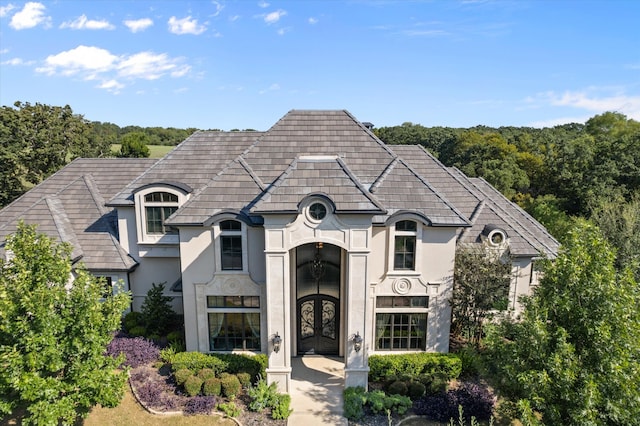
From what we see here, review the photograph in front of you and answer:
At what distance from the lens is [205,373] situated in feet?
47.7

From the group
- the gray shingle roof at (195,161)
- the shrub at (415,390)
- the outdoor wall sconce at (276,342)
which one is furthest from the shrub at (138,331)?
the shrub at (415,390)

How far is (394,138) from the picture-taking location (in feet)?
310

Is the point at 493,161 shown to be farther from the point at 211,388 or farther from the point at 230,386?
the point at 211,388

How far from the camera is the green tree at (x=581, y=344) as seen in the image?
838 centimetres

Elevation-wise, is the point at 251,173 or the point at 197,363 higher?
the point at 251,173

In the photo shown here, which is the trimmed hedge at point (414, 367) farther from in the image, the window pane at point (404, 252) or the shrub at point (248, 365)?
the shrub at point (248, 365)

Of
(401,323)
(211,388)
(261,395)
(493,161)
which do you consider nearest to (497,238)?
(401,323)

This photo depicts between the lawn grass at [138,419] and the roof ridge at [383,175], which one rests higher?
the roof ridge at [383,175]

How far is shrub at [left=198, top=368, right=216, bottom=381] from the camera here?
14.4m

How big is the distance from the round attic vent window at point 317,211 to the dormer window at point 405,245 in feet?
12.7

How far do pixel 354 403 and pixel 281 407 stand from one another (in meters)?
2.73

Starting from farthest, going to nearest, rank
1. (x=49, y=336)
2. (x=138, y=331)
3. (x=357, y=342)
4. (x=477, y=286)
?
(x=138, y=331), (x=477, y=286), (x=357, y=342), (x=49, y=336)

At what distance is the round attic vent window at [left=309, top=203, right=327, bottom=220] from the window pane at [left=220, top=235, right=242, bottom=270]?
3.98m

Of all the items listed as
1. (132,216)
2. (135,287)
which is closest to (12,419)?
(135,287)
